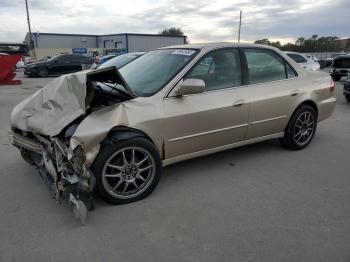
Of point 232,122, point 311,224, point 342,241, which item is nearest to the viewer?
point 342,241

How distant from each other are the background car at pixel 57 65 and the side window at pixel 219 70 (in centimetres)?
1954

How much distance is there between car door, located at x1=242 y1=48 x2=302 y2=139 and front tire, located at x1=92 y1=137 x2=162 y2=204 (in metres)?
1.59

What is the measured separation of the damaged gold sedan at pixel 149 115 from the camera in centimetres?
346

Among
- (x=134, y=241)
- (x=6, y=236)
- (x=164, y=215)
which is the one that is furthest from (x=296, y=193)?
(x=6, y=236)

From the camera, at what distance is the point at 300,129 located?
17.8ft

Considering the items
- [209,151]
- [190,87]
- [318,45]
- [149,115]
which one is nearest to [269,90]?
[209,151]

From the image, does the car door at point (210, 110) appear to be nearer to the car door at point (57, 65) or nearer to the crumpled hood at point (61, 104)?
the crumpled hood at point (61, 104)

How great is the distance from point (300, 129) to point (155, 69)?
8.11 feet

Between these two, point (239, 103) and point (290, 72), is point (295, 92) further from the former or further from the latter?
point (239, 103)

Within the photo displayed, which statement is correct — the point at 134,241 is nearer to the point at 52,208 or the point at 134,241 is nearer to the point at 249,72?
the point at 52,208

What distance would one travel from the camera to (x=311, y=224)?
10.8 ft

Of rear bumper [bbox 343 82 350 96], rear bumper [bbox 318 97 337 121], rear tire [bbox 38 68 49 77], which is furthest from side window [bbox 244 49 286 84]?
rear tire [bbox 38 68 49 77]

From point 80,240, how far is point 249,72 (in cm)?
298

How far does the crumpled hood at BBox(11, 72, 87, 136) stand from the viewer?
3.60m
